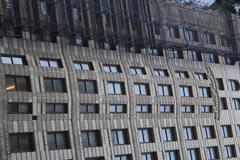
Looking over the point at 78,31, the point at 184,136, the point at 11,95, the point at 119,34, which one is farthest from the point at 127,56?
the point at 11,95

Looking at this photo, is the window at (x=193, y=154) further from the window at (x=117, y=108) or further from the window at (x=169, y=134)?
the window at (x=117, y=108)

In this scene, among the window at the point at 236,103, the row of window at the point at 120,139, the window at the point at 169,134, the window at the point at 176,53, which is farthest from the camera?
the window at the point at 236,103

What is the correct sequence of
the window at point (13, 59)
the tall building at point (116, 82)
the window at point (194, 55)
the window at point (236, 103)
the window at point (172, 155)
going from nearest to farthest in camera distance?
the window at point (13, 59), the tall building at point (116, 82), the window at point (172, 155), the window at point (194, 55), the window at point (236, 103)

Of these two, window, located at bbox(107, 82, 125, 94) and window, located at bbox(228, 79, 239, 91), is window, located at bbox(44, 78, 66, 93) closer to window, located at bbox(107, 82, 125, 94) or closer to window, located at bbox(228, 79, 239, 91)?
window, located at bbox(107, 82, 125, 94)

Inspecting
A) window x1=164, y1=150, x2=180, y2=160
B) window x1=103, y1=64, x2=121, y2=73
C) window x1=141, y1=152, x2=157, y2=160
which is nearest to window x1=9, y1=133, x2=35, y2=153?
window x1=103, y1=64, x2=121, y2=73

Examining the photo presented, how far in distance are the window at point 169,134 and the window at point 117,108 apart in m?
5.95

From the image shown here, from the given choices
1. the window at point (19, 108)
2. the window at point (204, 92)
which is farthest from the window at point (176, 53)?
the window at point (19, 108)

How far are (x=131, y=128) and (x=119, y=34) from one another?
9596mm

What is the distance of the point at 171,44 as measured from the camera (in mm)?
61438

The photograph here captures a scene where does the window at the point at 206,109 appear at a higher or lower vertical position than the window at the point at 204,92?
lower

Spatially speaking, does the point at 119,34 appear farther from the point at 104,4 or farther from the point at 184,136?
the point at 184,136

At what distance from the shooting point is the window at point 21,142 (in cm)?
4278

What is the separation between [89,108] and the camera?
49.6 meters

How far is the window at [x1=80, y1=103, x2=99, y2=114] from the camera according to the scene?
49000 mm
